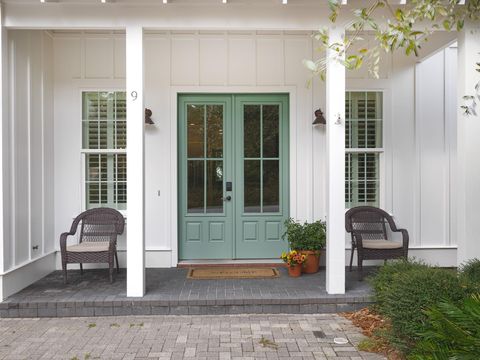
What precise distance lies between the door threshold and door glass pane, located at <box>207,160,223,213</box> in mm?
701

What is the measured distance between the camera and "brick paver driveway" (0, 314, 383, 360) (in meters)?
3.47

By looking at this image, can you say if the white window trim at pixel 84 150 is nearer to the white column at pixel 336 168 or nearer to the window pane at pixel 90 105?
the window pane at pixel 90 105

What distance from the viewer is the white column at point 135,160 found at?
4434mm

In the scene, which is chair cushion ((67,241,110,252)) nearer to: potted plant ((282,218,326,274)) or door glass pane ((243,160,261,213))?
door glass pane ((243,160,261,213))

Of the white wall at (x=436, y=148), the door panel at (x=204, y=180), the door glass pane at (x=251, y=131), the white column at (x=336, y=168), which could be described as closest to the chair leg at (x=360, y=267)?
the white column at (x=336, y=168)

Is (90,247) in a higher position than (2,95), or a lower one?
lower

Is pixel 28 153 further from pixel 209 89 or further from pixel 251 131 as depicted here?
pixel 251 131

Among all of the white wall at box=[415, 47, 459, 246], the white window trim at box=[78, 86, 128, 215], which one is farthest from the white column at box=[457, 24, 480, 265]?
the white window trim at box=[78, 86, 128, 215]

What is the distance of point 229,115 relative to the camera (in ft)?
19.5

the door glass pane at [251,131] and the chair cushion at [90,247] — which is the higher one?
the door glass pane at [251,131]

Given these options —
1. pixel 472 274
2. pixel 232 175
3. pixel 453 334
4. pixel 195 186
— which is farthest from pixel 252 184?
pixel 453 334

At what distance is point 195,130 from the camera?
596 centimetres

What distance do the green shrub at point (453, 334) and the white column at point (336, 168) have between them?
1652 millimetres

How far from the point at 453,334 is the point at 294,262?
2779 millimetres
